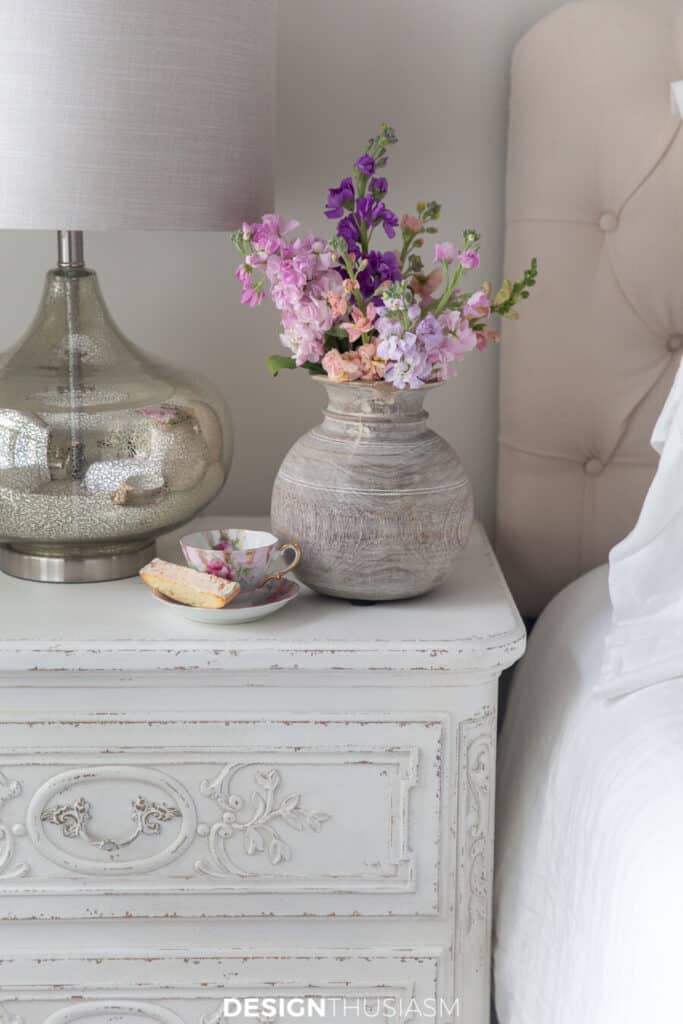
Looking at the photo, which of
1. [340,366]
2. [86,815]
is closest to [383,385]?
[340,366]

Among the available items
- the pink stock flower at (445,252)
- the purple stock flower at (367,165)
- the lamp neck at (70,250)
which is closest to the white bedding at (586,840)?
the pink stock flower at (445,252)

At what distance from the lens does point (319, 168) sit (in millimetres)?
1408

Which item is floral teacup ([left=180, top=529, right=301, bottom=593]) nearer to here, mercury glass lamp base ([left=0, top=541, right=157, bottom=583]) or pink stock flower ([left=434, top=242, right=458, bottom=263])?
mercury glass lamp base ([left=0, top=541, right=157, bottom=583])

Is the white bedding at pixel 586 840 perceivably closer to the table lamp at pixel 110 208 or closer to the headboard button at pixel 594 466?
the headboard button at pixel 594 466

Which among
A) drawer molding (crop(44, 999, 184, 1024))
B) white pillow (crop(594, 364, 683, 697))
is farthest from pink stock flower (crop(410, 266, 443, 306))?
drawer molding (crop(44, 999, 184, 1024))

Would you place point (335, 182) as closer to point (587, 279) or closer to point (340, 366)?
point (587, 279)

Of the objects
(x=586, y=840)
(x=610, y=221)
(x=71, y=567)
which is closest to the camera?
(x=586, y=840)

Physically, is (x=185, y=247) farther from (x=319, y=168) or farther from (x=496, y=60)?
(x=496, y=60)

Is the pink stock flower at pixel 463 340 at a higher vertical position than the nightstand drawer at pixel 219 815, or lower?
higher

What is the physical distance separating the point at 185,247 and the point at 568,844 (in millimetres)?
856

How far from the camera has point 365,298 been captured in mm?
1062

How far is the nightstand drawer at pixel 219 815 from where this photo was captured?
1027 millimetres

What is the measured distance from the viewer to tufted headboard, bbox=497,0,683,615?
4.19ft

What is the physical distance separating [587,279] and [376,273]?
38 cm
